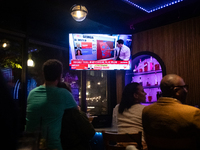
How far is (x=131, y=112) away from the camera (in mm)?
2451

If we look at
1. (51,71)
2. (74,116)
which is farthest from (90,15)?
(74,116)

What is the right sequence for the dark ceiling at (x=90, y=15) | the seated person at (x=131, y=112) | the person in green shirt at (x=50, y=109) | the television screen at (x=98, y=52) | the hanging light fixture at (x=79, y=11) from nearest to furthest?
the person in green shirt at (x=50, y=109), the seated person at (x=131, y=112), the hanging light fixture at (x=79, y=11), the dark ceiling at (x=90, y=15), the television screen at (x=98, y=52)

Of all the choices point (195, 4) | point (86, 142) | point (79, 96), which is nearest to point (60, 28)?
point (79, 96)

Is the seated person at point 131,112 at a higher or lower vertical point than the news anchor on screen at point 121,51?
lower

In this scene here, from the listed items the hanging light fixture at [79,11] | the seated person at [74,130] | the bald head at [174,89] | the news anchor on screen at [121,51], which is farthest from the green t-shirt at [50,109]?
the news anchor on screen at [121,51]

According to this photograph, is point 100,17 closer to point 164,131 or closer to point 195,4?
point 195,4

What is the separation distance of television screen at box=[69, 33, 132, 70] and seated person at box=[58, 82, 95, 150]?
2.20 metres

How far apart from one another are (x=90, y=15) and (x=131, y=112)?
247 centimetres

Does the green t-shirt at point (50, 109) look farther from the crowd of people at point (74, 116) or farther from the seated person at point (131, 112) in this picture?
the seated person at point (131, 112)

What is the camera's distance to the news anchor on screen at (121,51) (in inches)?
160

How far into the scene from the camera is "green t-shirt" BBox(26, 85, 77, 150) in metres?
1.66

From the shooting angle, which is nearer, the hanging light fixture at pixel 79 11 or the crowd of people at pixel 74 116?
the crowd of people at pixel 74 116

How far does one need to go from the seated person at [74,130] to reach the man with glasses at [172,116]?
1.90 ft

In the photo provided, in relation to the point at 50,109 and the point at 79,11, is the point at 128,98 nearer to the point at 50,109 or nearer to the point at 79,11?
the point at 50,109
